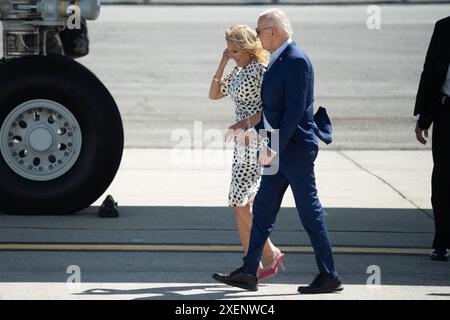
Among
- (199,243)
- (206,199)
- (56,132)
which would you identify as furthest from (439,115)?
(56,132)

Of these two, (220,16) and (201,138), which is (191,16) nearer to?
(220,16)

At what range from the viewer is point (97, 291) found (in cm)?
639

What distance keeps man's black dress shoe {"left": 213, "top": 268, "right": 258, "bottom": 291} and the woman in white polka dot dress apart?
0.22m

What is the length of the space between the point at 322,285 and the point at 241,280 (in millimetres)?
487

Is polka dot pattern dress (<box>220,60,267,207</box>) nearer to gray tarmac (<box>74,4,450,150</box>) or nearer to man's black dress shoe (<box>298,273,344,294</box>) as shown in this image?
man's black dress shoe (<box>298,273,344,294</box>)

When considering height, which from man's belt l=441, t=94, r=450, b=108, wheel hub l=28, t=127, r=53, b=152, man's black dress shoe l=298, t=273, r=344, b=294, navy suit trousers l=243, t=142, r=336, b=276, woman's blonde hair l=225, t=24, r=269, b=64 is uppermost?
woman's blonde hair l=225, t=24, r=269, b=64

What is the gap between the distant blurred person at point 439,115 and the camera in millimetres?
7355

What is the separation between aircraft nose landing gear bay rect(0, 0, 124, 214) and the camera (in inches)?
336

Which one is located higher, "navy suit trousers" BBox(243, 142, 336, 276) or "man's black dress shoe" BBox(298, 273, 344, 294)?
"navy suit trousers" BBox(243, 142, 336, 276)

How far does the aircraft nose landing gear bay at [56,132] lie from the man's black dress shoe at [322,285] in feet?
8.73

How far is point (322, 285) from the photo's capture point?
641cm

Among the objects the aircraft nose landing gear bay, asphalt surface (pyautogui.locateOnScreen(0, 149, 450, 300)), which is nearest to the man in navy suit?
asphalt surface (pyautogui.locateOnScreen(0, 149, 450, 300))

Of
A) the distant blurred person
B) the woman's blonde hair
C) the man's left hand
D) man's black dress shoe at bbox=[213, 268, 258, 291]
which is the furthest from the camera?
the distant blurred person
